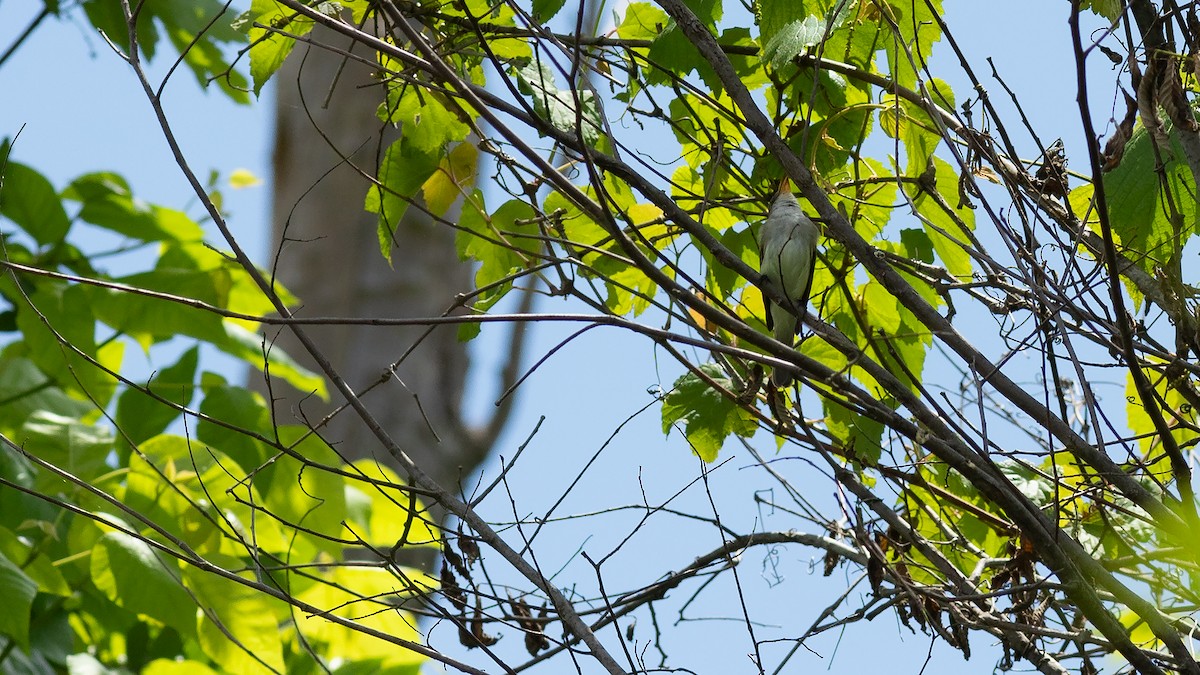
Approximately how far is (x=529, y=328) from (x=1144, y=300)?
524 centimetres

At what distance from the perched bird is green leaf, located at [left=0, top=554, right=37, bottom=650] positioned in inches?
54.0

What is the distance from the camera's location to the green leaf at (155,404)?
9.25 feet

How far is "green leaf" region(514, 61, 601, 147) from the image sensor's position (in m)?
1.81

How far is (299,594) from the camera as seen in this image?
2631 millimetres

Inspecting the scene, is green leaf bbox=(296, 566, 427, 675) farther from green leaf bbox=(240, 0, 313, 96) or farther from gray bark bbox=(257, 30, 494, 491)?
gray bark bbox=(257, 30, 494, 491)

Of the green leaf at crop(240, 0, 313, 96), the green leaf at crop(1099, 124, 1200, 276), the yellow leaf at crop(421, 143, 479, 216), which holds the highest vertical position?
the green leaf at crop(240, 0, 313, 96)

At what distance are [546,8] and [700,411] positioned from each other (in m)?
0.71

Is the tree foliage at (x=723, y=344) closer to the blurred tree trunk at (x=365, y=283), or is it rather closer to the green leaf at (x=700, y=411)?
the green leaf at (x=700, y=411)

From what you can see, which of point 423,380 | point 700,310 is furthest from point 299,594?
point 423,380

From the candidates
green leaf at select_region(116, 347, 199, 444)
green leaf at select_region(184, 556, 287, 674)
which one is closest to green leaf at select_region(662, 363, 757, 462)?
green leaf at select_region(184, 556, 287, 674)

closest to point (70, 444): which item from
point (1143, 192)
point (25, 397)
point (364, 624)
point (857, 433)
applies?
point (25, 397)

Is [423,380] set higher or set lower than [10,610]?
higher

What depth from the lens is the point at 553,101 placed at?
1886 millimetres

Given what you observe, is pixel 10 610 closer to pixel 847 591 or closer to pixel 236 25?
pixel 236 25
